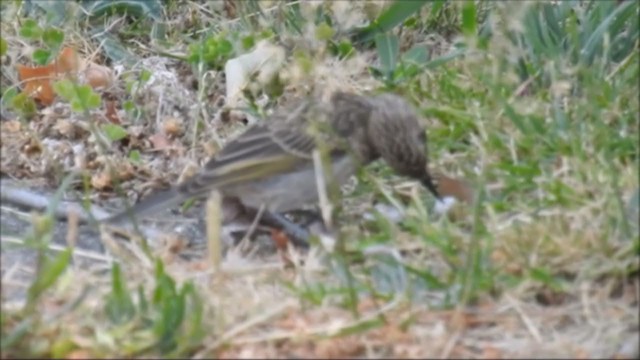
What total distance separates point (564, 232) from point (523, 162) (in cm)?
78

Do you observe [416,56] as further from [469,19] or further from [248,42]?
[248,42]

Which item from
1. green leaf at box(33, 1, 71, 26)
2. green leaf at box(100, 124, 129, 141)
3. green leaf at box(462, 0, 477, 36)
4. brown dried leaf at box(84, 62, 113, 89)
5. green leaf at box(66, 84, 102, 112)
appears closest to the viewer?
green leaf at box(66, 84, 102, 112)

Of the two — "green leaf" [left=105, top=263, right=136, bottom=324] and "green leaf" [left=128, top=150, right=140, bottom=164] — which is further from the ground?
"green leaf" [left=128, top=150, right=140, bottom=164]

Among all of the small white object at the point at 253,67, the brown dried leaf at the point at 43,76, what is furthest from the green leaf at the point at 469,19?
the brown dried leaf at the point at 43,76

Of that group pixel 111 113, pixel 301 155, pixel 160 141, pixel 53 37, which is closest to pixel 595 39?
pixel 301 155

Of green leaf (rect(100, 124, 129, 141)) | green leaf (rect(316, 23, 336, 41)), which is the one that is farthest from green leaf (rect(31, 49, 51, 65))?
green leaf (rect(316, 23, 336, 41))

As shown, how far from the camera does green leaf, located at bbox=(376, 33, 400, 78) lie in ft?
22.1

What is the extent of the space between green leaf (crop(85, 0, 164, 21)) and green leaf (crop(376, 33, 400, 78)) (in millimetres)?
1415

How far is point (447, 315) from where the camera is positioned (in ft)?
15.3

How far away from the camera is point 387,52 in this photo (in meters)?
6.79

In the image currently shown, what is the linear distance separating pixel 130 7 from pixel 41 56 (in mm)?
932

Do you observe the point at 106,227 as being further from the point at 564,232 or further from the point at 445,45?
the point at 445,45

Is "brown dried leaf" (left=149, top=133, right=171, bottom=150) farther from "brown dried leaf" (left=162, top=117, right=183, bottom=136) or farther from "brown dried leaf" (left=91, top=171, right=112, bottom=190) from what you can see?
"brown dried leaf" (left=91, top=171, right=112, bottom=190)

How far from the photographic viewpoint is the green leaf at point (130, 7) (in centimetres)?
781
